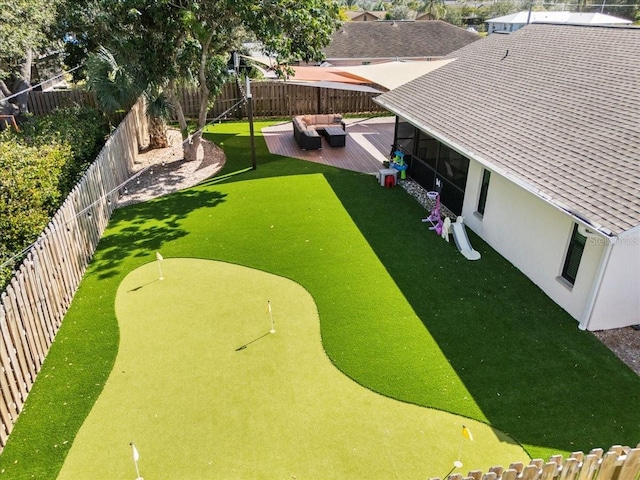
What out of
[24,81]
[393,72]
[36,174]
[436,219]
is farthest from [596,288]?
[24,81]

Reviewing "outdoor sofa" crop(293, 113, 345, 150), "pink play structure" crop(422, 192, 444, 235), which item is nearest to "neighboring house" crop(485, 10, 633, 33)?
"outdoor sofa" crop(293, 113, 345, 150)

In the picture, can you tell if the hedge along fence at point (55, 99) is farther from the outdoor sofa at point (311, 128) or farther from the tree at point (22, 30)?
the outdoor sofa at point (311, 128)

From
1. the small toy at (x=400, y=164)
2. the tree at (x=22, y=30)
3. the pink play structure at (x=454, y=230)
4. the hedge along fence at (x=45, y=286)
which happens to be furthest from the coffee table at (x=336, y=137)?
the tree at (x=22, y=30)

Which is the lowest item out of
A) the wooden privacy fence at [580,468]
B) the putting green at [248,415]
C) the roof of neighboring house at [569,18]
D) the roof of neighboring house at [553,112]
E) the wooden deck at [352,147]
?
the wooden deck at [352,147]

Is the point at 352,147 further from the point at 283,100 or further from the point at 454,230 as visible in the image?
the point at 454,230

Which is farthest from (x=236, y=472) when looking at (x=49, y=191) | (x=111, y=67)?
(x=111, y=67)
